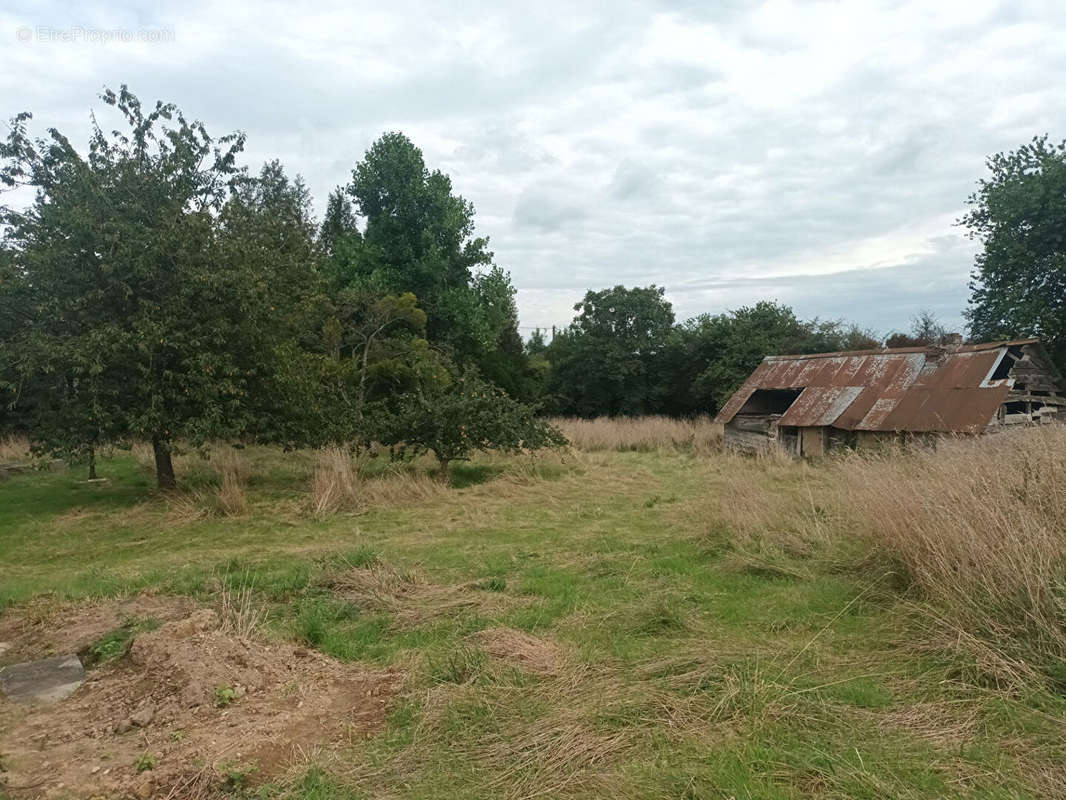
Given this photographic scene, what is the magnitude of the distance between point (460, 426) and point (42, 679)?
10.2 metres

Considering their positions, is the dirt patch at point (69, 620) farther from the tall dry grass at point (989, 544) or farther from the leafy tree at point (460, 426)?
the leafy tree at point (460, 426)

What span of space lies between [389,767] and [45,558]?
27.5 feet

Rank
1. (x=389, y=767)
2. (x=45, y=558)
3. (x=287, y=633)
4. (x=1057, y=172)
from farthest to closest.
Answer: (x=1057, y=172), (x=45, y=558), (x=287, y=633), (x=389, y=767)

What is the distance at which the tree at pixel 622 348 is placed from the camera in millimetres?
31281

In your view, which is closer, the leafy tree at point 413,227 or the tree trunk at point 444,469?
the tree trunk at point 444,469

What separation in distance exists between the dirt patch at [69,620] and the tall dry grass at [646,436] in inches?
637

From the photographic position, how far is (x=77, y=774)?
345 centimetres

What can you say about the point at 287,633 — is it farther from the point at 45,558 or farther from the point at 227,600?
the point at 45,558

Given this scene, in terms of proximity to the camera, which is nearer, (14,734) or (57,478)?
(14,734)

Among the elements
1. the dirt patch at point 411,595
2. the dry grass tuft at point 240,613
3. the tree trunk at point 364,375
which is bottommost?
the dirt patch at point 411,595

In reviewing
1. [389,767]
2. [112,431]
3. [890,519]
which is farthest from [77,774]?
[112,431]

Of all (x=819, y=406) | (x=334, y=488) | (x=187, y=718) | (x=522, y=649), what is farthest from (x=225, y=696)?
(x=819, y=406)

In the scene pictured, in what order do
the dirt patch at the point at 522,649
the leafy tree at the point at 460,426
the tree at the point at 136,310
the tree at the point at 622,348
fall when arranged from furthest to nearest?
the tree at the point at 622,348, the leafy tree at the point at 460,426, the tree at the point at 136,310, the dirt patch at the point at 522,649

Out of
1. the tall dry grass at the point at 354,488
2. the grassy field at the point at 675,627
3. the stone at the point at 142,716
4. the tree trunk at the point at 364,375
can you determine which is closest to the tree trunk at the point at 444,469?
the tall dry grass at the point at 354,488
